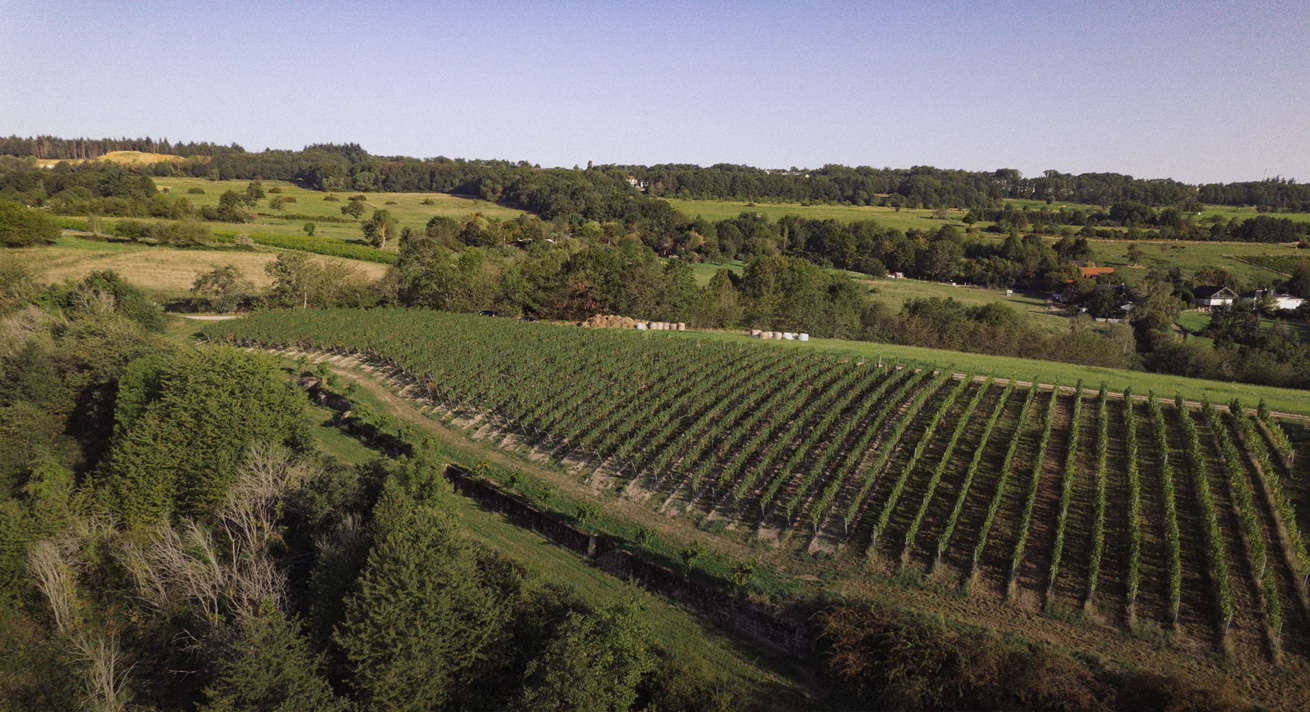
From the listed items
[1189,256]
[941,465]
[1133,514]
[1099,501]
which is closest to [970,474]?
[941,465]

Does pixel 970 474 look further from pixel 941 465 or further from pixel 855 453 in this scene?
pixel 855 453

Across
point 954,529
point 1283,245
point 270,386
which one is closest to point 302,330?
point 270,386

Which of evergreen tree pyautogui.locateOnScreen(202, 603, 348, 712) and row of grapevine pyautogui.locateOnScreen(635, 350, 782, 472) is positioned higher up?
row of grapevine pyautogui.locateOnScreen(635, 350, 782, 472)

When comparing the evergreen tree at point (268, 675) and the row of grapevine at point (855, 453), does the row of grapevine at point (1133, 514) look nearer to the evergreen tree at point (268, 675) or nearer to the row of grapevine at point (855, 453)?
the row of grapevine at point (855, 453)

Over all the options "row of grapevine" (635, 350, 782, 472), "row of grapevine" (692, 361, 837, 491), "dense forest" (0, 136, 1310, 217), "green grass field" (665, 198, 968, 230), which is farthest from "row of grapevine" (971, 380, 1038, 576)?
"dense forest" (0, 136, 1310, 217)

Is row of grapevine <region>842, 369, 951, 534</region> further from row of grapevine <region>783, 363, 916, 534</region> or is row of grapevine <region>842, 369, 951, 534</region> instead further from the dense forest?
the dense forest
